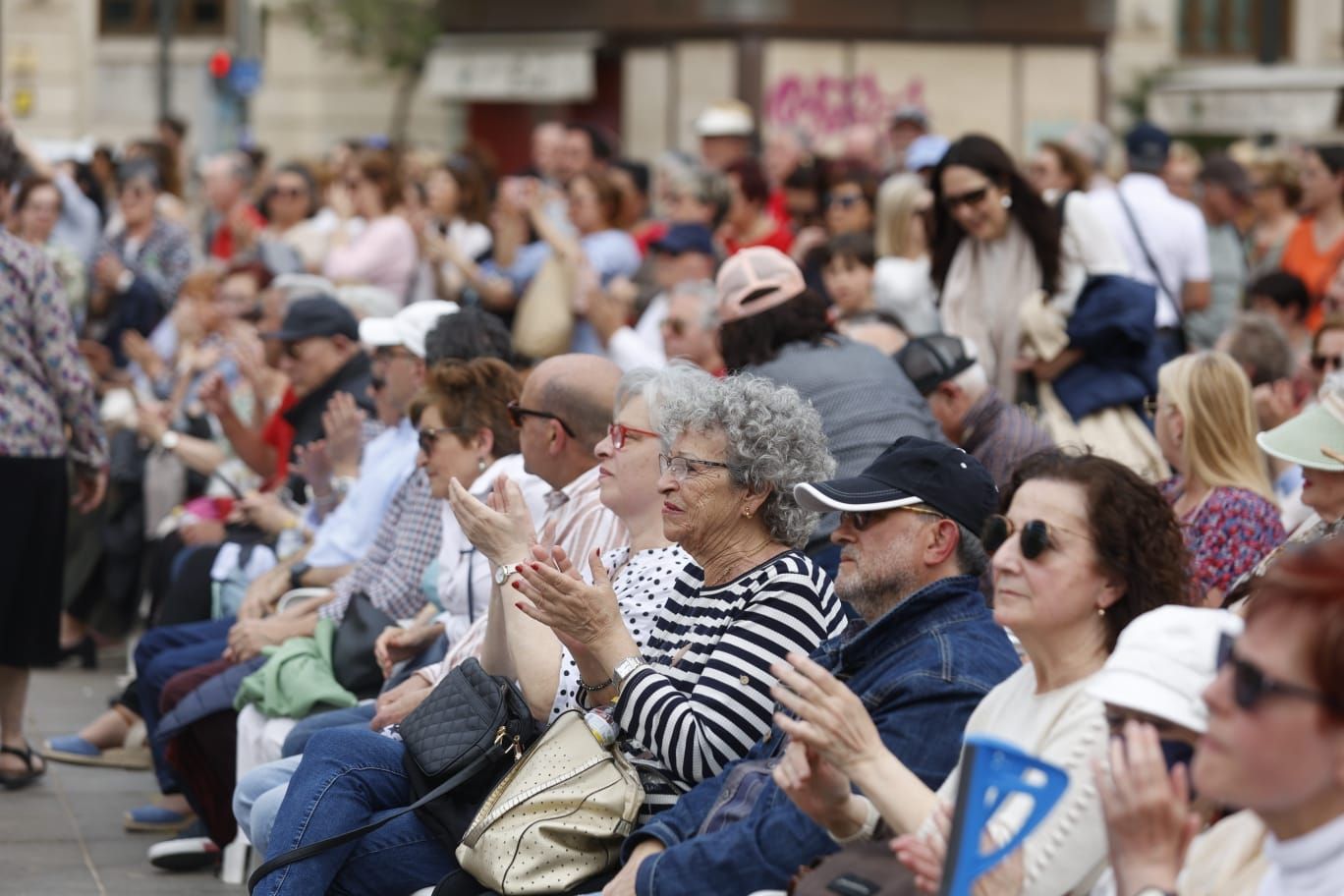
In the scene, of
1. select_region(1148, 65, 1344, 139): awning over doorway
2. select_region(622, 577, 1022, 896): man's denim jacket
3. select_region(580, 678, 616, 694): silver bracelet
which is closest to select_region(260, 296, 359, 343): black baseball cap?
select_region(580, 678, 616, 694): silver bracelet

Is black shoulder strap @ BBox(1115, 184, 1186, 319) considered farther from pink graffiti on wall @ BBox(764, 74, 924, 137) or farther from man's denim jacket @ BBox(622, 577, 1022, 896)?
pink graffiti on wall @ BBox(764, 74, 924, 137)

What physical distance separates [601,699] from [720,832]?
0.69 meters

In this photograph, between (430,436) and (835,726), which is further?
(430,436)

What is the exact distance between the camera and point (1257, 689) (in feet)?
8.78

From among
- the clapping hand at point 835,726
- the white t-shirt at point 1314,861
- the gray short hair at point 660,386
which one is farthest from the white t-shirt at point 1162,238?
the white t-shirt at point 1314,861

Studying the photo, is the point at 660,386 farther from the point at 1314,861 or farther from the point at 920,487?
the point at 1314,861

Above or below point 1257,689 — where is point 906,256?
above

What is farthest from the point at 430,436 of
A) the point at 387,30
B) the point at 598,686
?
the point at 387,30

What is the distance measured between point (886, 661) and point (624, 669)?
0.64 meters

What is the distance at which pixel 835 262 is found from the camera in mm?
8883

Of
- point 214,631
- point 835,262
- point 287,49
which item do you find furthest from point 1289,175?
point 287,49

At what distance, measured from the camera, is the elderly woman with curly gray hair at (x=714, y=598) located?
4.40 m

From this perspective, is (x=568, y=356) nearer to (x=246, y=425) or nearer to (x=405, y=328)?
(x=405, y=328)

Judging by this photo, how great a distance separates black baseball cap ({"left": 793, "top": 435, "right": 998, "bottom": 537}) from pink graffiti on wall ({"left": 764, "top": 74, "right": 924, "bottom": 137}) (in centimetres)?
1860
